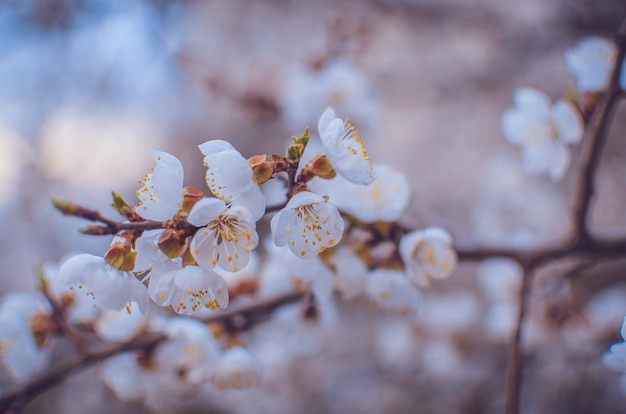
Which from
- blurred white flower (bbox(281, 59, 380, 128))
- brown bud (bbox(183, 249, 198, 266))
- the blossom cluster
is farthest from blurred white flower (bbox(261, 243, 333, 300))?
blurred white flower (bbox(281, 59, 380, 128))

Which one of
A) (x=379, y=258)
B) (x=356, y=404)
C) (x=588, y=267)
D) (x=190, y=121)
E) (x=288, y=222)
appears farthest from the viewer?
(x=190, y=121)

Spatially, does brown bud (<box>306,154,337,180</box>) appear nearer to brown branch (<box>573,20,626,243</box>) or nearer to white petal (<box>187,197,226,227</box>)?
white petal (<box>187,197,226,227</box>)

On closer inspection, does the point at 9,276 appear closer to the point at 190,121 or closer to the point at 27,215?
the point at 27,215

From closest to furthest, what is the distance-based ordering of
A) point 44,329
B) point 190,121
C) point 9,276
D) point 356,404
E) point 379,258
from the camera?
point 379,258 < point 44,329 < point 356,404 < point 9,276 < point 190,121

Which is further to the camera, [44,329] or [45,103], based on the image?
[45,103]

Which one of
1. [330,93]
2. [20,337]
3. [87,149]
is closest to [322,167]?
[20,337]

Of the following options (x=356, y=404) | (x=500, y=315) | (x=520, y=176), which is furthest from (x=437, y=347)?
(x=520, y=176)

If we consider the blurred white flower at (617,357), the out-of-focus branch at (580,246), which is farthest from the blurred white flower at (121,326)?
the blurred white flower at (617,357)
